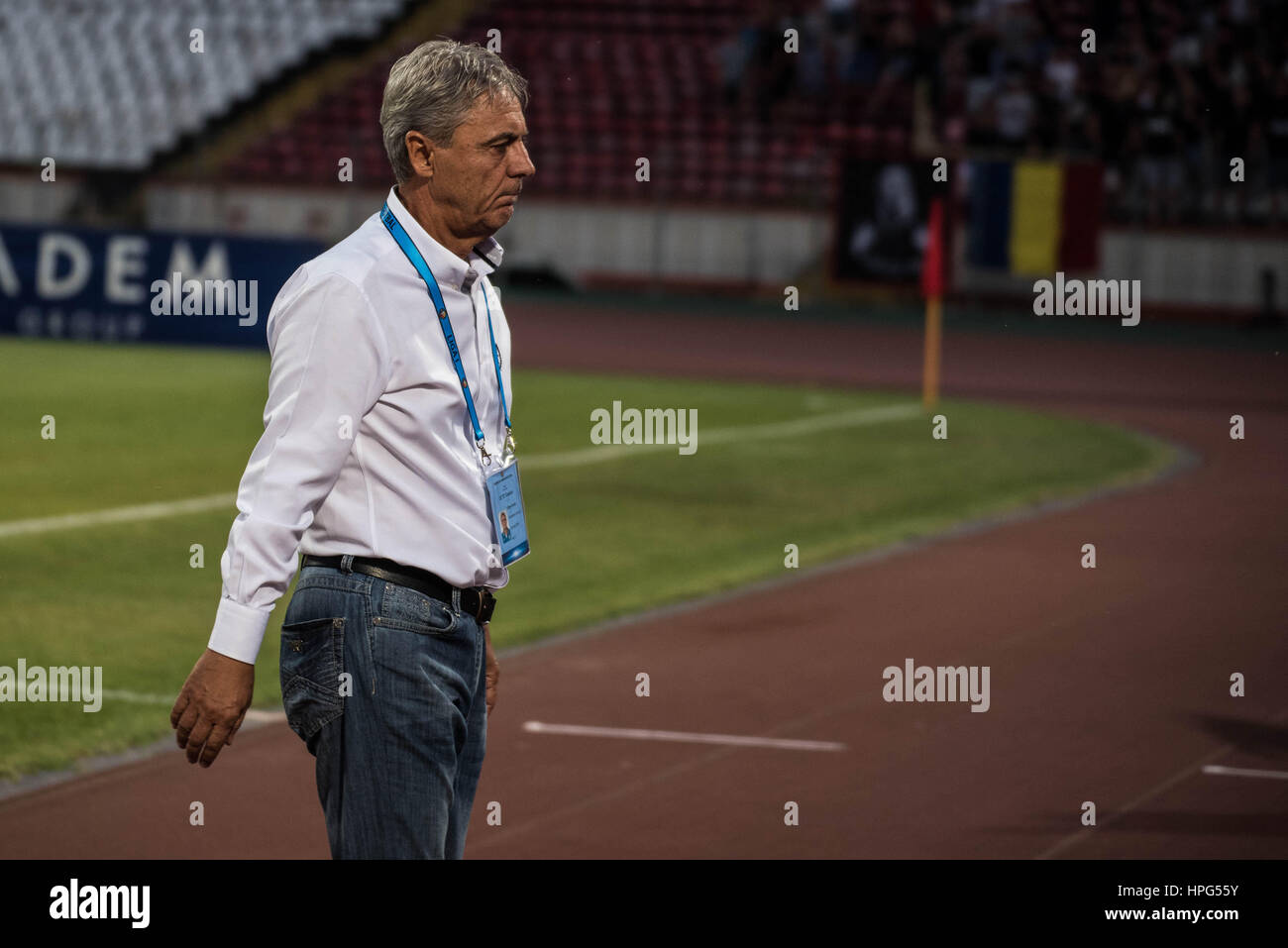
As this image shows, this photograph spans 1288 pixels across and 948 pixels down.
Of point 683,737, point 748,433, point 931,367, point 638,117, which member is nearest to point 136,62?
point 638,117

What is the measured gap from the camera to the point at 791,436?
18.3 meters

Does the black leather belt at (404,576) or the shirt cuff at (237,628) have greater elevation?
the black leather belt at (404,576)

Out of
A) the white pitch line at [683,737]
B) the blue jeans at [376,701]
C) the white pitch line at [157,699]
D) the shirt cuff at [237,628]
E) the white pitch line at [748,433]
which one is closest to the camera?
the shirt cuff at [237,628]

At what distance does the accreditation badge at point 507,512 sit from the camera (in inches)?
158

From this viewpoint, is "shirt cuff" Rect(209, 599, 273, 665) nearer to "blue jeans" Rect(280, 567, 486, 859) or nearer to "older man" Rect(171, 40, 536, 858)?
"older man" Rect(171, 40, 536, 858)

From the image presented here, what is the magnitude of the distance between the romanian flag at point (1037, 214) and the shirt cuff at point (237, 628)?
94.1 feet

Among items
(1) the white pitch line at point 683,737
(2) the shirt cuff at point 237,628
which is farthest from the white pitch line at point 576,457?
(2) the shirt cuff at point 237,628

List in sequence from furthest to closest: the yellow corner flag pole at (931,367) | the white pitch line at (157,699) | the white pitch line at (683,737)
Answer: the yellow corner flag pole at (931,367) < the white pitch line at (157,699) < the white pitch line at (683,737)

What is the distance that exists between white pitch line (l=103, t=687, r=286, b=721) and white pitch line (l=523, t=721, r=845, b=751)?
103cm

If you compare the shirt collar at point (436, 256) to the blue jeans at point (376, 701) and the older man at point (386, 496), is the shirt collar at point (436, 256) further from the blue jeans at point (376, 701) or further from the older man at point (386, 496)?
the blue jeans at point (376, 701)

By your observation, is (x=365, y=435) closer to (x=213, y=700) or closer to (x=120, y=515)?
(x=213, y=700)

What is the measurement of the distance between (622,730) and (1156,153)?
2592 cm
